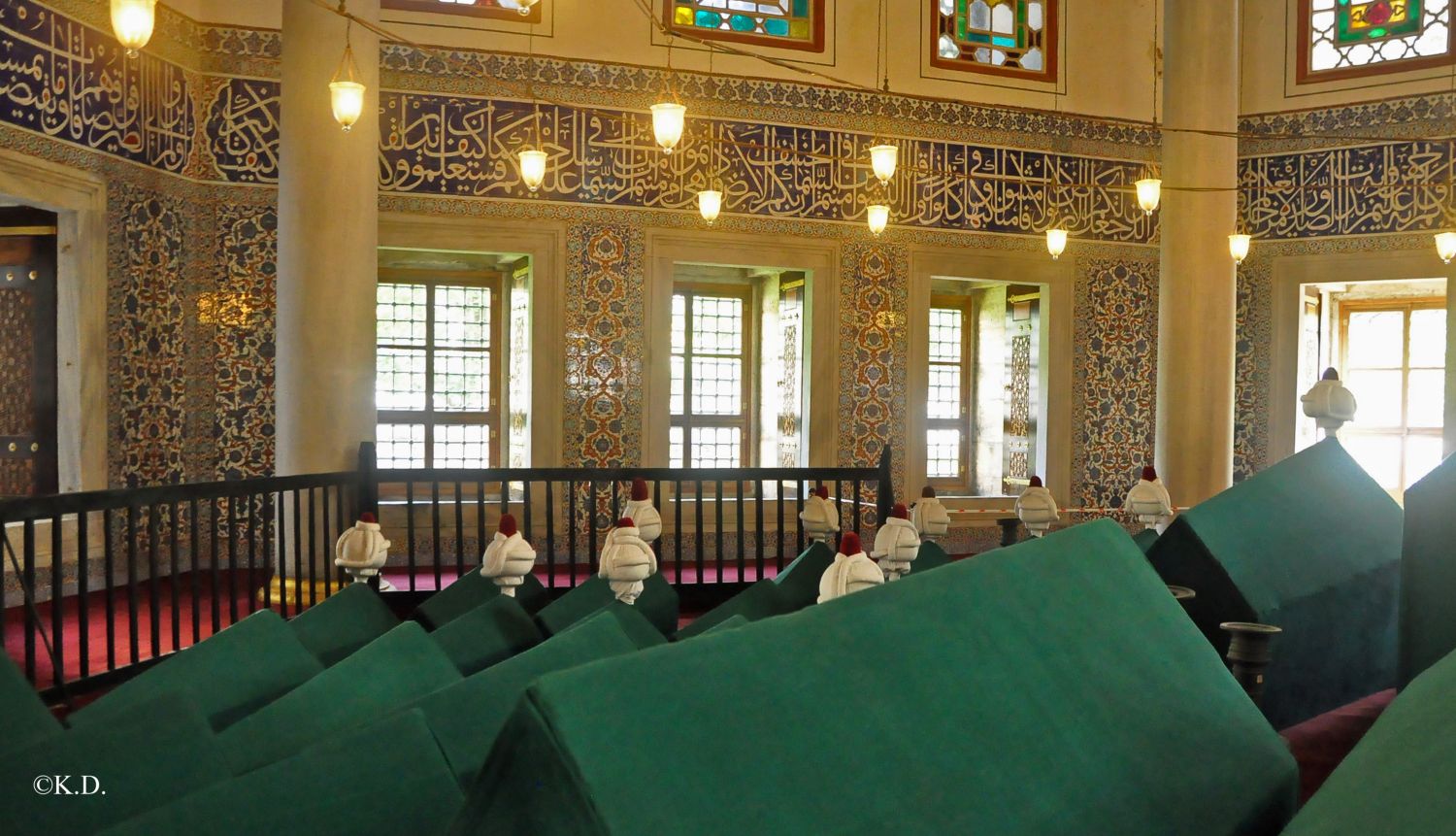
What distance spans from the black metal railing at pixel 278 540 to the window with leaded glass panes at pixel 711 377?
14.1 inches

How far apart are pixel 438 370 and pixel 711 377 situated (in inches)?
84.5

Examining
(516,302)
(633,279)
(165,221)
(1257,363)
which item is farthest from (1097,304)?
(165,221)

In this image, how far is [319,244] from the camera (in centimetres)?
586

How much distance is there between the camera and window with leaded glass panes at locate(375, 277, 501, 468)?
27.8ft

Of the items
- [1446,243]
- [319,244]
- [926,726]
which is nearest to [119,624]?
[319,244]

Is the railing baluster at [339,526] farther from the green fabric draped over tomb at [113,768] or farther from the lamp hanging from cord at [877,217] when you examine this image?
the lamp hanging from cord at [877,217]

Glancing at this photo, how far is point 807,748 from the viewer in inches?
24.6

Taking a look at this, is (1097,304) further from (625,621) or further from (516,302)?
(625,621)

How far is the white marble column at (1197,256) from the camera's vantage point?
7.70m

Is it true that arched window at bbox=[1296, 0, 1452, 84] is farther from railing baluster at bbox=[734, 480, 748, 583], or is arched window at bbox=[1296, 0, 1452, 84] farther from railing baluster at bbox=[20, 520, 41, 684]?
railing baluster at bbox=[20, 520, 41, 684]

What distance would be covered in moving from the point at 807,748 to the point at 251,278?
777 centimetres

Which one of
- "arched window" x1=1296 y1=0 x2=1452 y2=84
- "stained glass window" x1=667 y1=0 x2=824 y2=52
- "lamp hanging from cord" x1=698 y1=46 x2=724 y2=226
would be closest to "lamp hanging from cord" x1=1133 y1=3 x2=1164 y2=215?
"arched window" x1=1296 y1=0 x2=1452 y2=84

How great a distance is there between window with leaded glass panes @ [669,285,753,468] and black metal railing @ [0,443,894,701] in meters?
0.36

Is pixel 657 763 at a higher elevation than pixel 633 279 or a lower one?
lower
